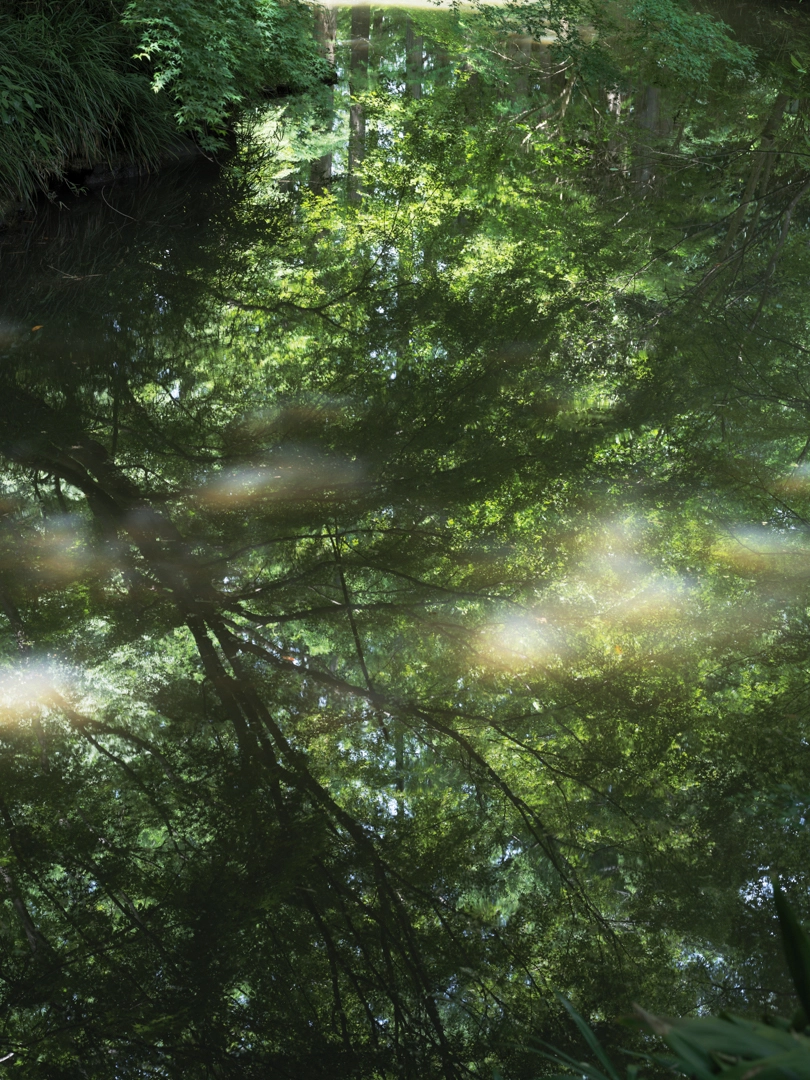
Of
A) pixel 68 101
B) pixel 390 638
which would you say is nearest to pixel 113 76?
pixel 68 101

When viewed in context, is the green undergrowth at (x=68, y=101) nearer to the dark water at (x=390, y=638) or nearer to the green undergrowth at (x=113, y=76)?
the green undergrowth at (x=113, y=76)

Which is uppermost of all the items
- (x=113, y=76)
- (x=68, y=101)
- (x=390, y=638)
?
(x=113, y=76)

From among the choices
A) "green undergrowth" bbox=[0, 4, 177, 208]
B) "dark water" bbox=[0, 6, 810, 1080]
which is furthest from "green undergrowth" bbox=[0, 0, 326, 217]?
"dark water" bbox=[0, 6, 810, 1080]

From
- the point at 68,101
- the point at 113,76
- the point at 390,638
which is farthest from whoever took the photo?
the point at 113,76

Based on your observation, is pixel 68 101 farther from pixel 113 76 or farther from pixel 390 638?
pixel 390 638

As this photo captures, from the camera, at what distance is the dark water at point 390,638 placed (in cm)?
225

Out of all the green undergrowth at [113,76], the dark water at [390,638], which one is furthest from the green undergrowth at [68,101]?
the dark water at [390,638]

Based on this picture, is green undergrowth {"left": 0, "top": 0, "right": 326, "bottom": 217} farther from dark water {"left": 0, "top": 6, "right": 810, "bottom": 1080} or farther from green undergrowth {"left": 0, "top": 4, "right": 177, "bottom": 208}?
dark water {"left": 0, "top": 6, "right": 810, "bottom": 1080}

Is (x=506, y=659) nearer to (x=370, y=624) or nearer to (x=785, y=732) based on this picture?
(x=370, y=624)

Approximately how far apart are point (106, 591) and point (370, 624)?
3.44 ft

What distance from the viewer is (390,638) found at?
3430mm

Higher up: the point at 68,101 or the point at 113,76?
the point at 113,76

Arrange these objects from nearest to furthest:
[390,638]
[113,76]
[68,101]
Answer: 1. [390,638]
2. [68,101]
3. [113,76]

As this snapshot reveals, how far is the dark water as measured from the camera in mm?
2246
